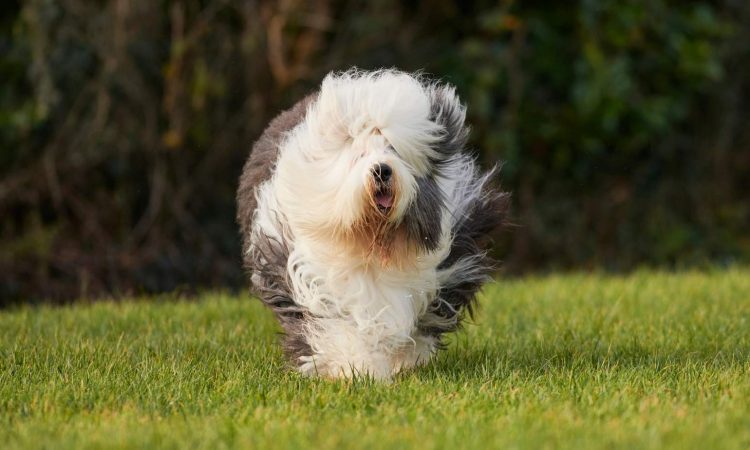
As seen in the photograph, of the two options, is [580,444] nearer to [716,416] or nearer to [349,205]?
[716,416]

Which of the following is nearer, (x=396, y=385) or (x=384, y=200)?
(x=384, y=200)

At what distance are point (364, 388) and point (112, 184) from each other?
6255 millimetres

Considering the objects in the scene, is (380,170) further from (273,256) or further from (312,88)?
(312,88)

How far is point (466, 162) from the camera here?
19.3ft

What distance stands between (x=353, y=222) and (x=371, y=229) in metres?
0.10

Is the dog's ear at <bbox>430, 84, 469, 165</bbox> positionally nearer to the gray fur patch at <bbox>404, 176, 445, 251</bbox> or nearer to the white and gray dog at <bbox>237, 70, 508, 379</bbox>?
the white and gray dog at <bbox>237, 70, 508, 379</bbox>

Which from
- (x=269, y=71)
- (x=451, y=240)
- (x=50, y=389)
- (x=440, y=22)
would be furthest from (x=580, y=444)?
(x=440, y=22)

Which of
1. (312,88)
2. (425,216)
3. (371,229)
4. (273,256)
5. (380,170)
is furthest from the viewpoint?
(312,88)

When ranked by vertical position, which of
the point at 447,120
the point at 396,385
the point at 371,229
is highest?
the point at 447,120

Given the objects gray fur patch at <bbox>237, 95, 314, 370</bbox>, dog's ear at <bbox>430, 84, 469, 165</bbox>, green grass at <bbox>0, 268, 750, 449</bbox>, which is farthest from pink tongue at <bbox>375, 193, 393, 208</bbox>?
green grass at <bbox>0, 268, 750, 449</bbox>

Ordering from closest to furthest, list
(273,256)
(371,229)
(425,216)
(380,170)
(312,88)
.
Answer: (380,170)
(371,229)
(425,216)
(273,256)
(312,88)

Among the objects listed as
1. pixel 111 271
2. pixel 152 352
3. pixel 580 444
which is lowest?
pixel 111 271

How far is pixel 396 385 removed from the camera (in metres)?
5.29

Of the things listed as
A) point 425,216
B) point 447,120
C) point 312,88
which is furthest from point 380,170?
point 312,88
